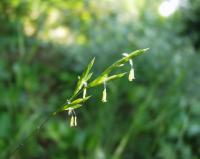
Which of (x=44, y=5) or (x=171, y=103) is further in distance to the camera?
(x=44, y=5)

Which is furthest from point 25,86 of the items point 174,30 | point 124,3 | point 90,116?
point 124,3

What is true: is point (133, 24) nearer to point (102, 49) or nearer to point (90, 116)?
point (102, 49)

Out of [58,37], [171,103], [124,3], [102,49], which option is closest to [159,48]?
[102,49]

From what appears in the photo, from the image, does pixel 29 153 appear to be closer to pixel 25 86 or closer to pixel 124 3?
pixel 25 86

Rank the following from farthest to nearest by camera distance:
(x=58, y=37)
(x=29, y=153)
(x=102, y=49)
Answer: (x=58, y=37), (x=102, y=49), (x=29, y=153)

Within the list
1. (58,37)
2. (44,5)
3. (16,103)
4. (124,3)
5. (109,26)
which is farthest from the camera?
(124,3)

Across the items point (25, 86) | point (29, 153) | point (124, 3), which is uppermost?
point (124, 3)

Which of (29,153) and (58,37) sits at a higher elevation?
(58,37)
